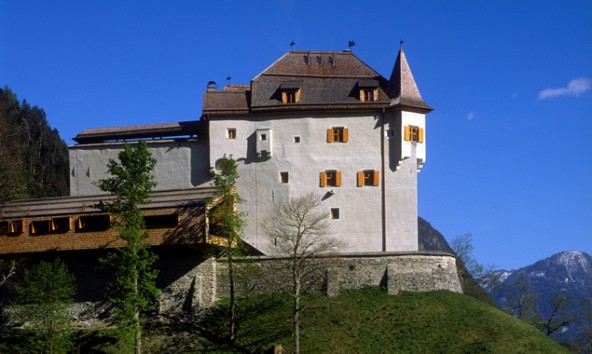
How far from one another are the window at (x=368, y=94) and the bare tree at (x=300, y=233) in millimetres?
7242

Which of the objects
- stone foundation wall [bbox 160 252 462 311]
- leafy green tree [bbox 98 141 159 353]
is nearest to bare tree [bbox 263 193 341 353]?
stone foundation wall [bbox 160 252 462 311]

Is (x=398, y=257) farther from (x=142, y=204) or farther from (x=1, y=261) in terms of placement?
(x=1, y=261)

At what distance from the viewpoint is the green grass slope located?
41344mm

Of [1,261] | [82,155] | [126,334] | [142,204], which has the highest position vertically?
[82,155]

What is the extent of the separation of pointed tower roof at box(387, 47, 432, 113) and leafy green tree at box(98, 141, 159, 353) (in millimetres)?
17394

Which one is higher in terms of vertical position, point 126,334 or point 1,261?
point 1,261

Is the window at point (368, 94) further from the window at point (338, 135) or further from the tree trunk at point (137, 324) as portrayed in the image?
the tree trunk at point (137, 324)

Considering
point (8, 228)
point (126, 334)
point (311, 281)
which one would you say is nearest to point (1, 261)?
point (8, 228)

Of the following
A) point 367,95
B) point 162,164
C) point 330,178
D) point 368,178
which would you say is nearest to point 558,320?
point 368,178

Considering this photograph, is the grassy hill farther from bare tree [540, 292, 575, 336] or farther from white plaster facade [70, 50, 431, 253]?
bare tree [540, 292, 575, 336]

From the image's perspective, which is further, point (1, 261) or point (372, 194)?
point (372, 194)

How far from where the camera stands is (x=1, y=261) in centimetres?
4869

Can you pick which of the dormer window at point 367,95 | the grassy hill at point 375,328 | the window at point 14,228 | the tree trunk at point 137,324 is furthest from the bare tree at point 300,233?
the window at point 14,228

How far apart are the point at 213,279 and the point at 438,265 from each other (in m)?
13.1
